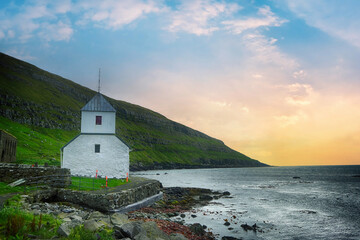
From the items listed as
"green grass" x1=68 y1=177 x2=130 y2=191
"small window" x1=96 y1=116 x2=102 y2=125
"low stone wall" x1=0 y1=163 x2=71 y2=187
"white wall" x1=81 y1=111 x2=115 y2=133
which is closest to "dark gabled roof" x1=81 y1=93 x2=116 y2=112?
"white wall" x1=81 y1=111 x2=115 y2=133

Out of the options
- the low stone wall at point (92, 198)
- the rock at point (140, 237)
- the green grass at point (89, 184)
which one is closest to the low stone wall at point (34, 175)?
the green grass at point (89, 184)

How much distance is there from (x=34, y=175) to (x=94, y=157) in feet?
37.3

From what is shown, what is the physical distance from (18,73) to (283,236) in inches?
8471

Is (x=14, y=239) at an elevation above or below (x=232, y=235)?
above

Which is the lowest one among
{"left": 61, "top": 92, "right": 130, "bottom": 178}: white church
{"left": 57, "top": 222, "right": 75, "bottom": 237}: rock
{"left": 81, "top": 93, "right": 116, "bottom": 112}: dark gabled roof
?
{"left": 57, "top": 222, "right": 75, "bottom": 237}: rock

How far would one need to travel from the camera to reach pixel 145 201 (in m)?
31.6

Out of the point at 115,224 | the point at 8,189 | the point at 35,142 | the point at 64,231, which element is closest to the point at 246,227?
the point at 115,224

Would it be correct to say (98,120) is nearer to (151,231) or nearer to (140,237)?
(151,231)

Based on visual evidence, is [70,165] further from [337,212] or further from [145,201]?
[337,212]

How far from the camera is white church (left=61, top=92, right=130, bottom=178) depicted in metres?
36.7

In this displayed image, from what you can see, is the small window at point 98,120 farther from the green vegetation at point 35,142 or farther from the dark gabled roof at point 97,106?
the green vegetation at point 35,142

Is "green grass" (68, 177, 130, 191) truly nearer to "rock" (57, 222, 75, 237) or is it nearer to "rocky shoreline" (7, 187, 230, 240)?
"rocky shoreline" (7, 187, 230, 240)

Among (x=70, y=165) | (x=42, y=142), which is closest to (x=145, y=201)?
(x=70, y=165)

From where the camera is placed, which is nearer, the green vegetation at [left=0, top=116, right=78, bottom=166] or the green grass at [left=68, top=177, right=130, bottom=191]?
the green grass at [left=68, top=177, right=130, bottom=191]
